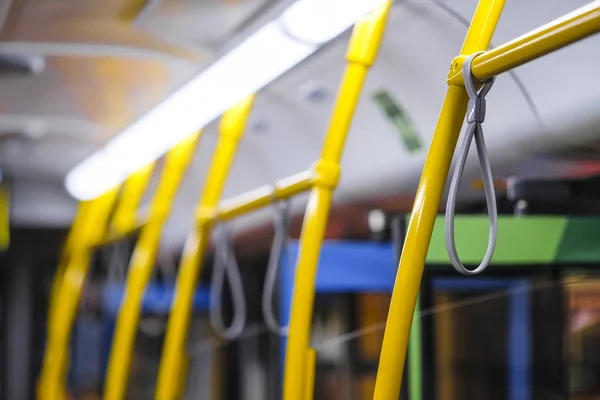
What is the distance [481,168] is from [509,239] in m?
0.79

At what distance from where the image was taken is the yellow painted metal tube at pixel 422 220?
205cm

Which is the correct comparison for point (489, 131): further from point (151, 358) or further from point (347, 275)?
point (151, 358)

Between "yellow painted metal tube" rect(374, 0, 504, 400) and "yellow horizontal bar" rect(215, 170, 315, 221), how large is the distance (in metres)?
0.91

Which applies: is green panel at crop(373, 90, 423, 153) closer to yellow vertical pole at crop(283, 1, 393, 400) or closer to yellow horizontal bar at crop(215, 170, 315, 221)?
yellow horizontal bar at crop(215, 170, 315, 221)

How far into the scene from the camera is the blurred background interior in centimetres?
274

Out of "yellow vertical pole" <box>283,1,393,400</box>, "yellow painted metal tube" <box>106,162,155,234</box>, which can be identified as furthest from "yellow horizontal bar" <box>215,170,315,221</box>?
→ "yellow painted metal tube" <box>106,162,155,234</box>

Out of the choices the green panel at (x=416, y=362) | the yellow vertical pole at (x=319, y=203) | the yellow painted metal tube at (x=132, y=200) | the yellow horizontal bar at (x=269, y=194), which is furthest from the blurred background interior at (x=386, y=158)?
the yellow painted metal tube at (x=132, y=200)

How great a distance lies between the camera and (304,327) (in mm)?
2812

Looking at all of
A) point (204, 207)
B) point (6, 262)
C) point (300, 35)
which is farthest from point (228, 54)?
point (6, 262)

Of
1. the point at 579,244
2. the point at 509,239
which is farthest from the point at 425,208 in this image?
the point at 579,244

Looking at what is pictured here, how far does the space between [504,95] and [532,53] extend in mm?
1359

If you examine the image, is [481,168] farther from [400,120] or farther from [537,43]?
[400,120]

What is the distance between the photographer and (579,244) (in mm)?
2719

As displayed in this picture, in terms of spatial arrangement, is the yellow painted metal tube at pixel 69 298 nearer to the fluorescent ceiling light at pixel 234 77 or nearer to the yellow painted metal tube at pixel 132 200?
the yellow painted metal tube at pixel 132 200
